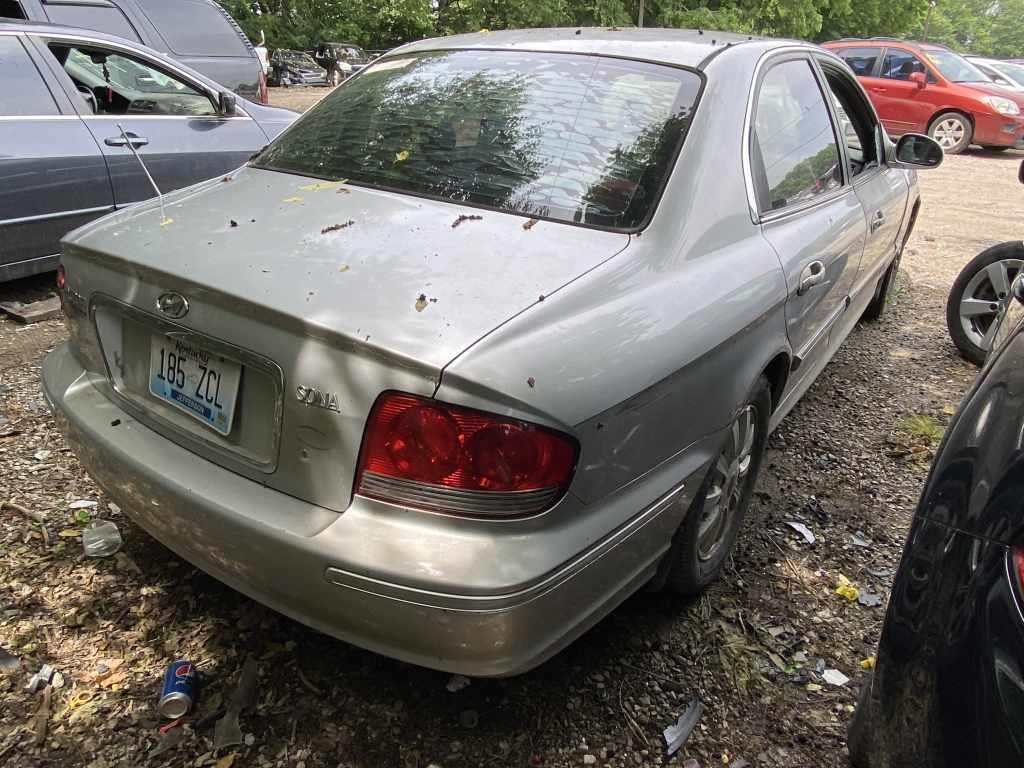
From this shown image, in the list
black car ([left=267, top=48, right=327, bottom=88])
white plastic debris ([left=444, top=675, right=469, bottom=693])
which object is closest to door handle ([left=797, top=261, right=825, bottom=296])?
white plastic debris ([left=444, top=675, right=469, bottom=693])

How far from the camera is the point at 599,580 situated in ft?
5.73

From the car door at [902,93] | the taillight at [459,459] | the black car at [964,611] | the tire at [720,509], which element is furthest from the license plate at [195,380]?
the car door at [902,93]

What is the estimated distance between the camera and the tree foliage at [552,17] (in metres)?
22.9

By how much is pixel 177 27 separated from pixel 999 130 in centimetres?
1248

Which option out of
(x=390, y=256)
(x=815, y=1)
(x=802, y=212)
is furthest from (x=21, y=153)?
(x=815, y=1)

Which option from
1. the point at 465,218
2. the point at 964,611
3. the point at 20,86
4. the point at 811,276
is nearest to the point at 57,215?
the point at 20,86

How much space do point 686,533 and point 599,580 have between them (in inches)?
20.3

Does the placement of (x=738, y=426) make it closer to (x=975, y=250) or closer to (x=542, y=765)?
(x=542, y=765)

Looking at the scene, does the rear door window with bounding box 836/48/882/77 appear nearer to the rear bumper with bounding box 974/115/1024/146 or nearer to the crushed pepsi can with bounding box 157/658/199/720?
the rear bumper with bounding box 974/115/1024/146

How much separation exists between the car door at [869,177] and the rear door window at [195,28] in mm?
5965

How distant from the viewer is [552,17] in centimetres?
2327

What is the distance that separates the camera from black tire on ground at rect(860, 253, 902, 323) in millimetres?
5008

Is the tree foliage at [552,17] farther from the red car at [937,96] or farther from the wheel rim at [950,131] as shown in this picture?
the wheel rim at [950,131]

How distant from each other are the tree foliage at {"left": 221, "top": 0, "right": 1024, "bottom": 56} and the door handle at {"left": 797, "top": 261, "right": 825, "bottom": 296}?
17.1 m
